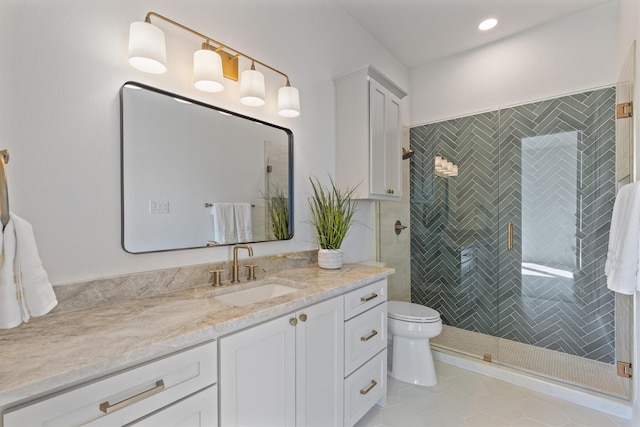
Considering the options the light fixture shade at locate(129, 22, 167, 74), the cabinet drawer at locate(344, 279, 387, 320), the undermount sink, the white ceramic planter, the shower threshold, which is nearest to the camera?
the light fixture shade at locate(129, 22, 167, 74)

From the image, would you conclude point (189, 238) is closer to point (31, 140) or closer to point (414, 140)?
point (31, 140)

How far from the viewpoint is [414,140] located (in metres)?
3.13

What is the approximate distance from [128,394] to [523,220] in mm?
2987

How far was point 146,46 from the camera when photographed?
3.71 feet

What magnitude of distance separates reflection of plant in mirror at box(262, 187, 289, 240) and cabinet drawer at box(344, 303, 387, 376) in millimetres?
659

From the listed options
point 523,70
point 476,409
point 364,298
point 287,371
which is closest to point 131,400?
point 287,371

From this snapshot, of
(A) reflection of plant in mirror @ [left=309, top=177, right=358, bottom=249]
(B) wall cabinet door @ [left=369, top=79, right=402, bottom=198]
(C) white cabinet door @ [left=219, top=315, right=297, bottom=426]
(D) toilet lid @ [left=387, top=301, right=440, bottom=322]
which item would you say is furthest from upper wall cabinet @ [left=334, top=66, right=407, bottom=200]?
(C) white cabinet door @ [left=219, top=315, right=297, bottom=426]

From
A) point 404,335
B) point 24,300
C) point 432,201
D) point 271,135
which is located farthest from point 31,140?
point 432,201

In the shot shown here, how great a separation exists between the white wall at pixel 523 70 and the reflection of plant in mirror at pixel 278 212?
79.2 inches

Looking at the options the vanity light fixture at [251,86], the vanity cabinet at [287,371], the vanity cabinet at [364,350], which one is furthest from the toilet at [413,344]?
the vanity light fixture at [251,86]

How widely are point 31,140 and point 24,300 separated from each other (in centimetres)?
59

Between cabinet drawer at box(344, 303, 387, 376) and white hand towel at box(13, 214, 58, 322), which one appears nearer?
white hand towel at box(13, 214, 58, 322)

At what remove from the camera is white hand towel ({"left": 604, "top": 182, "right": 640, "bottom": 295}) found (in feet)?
4.78

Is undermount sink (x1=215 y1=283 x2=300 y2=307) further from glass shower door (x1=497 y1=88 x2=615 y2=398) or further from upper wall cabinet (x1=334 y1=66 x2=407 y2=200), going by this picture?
glass shower door (x1=497 y1=88 x2=615 y2=398)
